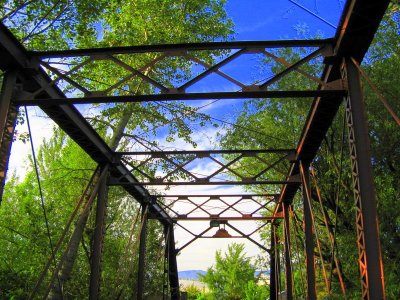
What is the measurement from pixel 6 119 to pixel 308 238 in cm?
846

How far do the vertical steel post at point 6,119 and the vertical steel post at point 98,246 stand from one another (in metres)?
5.05

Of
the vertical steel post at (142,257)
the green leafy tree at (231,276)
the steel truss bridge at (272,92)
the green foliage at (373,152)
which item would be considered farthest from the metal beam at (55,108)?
the green leafy tree at (231,276)

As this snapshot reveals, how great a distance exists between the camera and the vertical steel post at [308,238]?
37.0ft

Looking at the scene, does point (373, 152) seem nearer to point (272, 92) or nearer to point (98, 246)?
point (272, 92)

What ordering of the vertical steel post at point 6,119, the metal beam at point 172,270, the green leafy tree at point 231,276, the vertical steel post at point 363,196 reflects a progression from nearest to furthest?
1. the vertical steel post at point 363,196
2. the vertical steel post at point 6,119
3. the metal beam at point 172,270
4. the green leafy tree at point 231,276

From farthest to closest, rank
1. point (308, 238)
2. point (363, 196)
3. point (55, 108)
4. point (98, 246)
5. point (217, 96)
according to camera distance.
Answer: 1. point (308, 238)
2. point (98, 246)
3. point (55, 108)
4. point (217, 96)
5. point (363, 196)

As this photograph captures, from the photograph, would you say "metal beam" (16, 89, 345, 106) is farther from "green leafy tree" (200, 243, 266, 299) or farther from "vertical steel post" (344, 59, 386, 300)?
"green leafy tree" (200, 243, 266, 299)

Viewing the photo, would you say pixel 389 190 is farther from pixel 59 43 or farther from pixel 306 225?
pixel 59 43

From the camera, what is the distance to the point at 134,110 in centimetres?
1478

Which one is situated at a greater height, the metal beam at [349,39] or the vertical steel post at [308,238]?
the metal beam at [349,39]

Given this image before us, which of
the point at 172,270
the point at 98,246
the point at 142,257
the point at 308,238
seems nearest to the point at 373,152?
the point at 308,238

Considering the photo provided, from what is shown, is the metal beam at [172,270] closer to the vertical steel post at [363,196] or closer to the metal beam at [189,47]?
the metal beam at [189,47]

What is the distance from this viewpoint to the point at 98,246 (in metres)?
11.7

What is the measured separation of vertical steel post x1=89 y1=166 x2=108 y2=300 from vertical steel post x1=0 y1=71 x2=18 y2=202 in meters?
5.05
